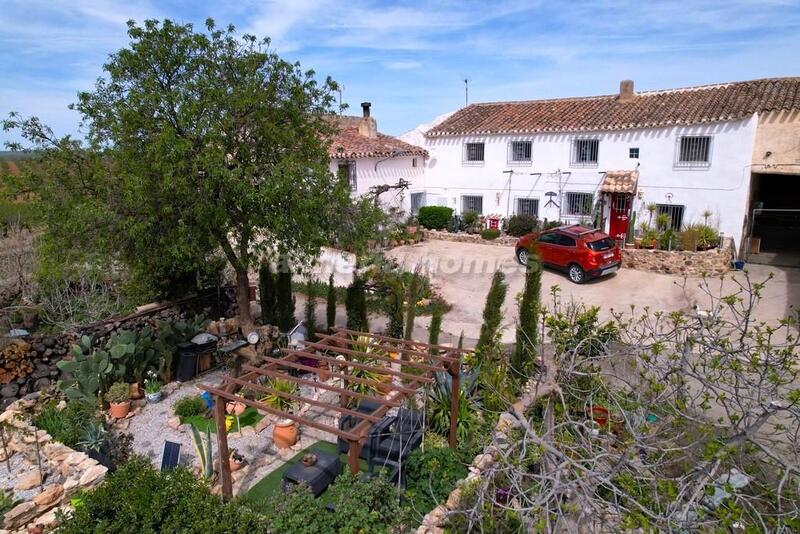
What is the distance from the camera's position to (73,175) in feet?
31.0

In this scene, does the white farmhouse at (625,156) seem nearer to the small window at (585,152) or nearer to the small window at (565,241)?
the small window at (585,152)

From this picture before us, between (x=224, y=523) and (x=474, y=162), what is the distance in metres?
22.2

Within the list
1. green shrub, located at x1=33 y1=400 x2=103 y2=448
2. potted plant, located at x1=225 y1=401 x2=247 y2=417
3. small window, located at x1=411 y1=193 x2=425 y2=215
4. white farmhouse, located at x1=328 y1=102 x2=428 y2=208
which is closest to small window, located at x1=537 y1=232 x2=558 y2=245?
white farmhouse, located at x1=328 y1=102 x2=428 y2=208

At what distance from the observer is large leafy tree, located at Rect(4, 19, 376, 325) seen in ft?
28.3

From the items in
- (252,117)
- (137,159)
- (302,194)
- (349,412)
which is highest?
(252,117)


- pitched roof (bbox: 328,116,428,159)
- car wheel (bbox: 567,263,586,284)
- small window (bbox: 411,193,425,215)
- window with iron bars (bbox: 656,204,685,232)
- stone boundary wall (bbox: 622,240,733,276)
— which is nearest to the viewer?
car wheel (bbox: 567,263,586,284)

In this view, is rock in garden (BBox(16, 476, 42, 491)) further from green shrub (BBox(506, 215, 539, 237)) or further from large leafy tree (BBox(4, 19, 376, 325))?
green shrub (BBox(506, 215, 539, 237))

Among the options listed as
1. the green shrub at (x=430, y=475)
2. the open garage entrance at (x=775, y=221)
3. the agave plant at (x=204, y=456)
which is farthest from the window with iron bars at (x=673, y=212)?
the agave plant at (x=204, y=456)

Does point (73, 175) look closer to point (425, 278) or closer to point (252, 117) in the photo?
point (252, 117)

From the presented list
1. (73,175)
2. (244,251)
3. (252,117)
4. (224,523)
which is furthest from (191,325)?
(224,523)

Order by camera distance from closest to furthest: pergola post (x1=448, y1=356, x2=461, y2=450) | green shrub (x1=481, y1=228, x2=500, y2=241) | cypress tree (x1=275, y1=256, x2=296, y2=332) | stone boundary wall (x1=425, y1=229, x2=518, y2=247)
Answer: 1. pergola post (x1=448, y1=356, x2=461, y2=450)
2. cypress tree (x1=275, y1=256, x2=296, y2=332)
3. stone boundary wall (x1=425, y1=229, x2=518, y2=247)
4. green shrub (x1=481, y1=228, x2=500, y2=241)

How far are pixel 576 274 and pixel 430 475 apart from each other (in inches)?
485

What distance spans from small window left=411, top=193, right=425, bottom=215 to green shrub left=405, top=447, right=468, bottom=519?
70.0 ft

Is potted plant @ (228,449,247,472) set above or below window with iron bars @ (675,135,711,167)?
below
